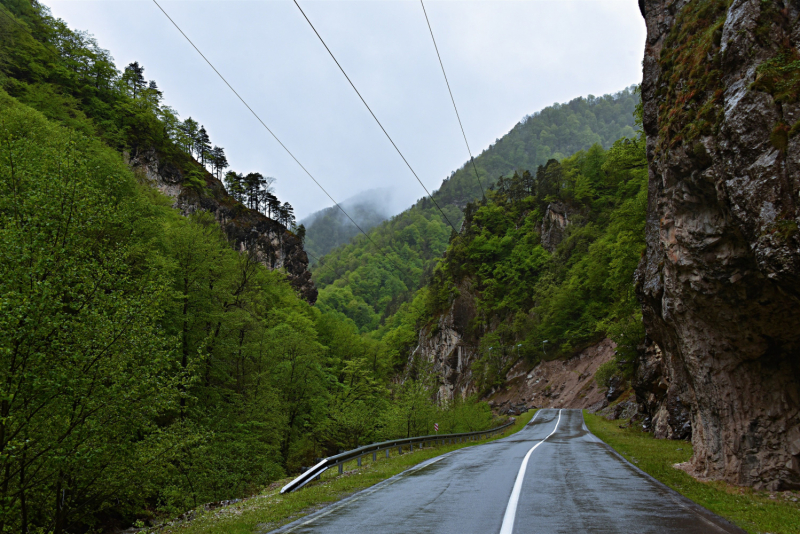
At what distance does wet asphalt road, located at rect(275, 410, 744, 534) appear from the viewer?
19.0 feet

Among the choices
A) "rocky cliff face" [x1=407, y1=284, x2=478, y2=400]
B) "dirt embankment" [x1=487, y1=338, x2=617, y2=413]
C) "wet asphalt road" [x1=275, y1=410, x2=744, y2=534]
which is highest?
"rocky cliff face" [x1=407, y1=284, x2=478, y2=400]

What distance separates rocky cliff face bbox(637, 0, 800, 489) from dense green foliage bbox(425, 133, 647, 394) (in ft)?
106

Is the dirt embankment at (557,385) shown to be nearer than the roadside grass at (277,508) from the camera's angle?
No

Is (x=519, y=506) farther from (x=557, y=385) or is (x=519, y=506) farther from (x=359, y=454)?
(x=557, y=385)

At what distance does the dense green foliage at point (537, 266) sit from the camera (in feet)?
184

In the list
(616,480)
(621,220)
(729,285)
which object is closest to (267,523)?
(616,480)

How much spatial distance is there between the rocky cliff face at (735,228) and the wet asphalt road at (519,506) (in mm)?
2594

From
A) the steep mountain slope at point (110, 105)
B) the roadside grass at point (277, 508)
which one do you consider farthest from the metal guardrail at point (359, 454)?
the steep mountain slope at point (110, 105)

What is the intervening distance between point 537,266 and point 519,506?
69.5 metres

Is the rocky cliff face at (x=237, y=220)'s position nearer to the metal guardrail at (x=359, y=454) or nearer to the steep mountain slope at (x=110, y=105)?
the steep mountain slope at (x=110, y=105)

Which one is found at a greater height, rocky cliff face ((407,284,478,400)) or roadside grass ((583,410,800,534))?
rocky cliff face ((407,284,478,400))

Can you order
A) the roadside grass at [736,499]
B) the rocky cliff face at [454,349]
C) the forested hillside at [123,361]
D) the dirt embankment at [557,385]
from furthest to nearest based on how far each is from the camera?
the rocky cliff face at [454,349] → the dirt embankment at [557,385] → the forested hillside at [123,361] → the roadside grass at [736,499]

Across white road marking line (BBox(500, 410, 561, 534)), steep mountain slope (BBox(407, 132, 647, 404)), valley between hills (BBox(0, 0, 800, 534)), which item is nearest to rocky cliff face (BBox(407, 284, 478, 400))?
steep mountain slope (BBox(407, 132, 647, 404))

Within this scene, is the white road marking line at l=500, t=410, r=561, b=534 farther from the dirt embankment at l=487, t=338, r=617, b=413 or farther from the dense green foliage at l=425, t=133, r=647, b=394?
the dirt embankment at l=487, t=338, r=617, b=413
